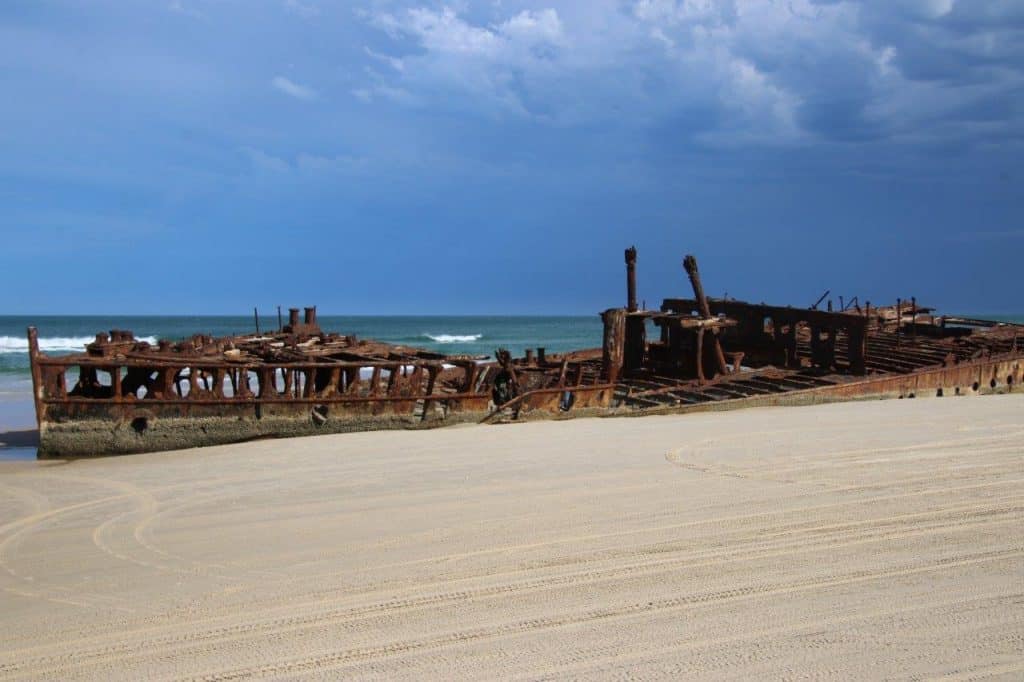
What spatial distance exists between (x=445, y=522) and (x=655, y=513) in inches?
60.1

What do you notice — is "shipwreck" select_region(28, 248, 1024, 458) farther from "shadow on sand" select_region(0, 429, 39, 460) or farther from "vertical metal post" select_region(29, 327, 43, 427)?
"shadow on sand" select_region(0, 429, 39, 460)

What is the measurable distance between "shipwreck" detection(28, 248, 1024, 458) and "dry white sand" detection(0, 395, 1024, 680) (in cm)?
303

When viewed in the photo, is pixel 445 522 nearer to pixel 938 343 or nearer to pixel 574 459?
pixel 574 459

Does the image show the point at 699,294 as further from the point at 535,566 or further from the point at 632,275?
the point at 535,566

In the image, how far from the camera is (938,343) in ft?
71.5

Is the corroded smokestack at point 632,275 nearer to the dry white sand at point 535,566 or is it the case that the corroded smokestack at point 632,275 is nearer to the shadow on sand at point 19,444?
the dry white sand at point 535,566

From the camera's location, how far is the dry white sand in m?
3.62

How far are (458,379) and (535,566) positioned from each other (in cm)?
1154

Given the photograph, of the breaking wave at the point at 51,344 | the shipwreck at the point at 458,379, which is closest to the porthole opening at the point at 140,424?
the shipwreck at the point at 458,379

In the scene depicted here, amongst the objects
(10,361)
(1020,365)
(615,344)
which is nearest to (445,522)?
(615,344)

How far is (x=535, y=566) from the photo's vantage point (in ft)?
15.8

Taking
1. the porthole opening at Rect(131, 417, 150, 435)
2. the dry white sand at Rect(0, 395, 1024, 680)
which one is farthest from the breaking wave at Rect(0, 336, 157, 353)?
the dry white sand at Rect(0, 395, 1024, 680)

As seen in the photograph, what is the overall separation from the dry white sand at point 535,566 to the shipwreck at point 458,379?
303 cm

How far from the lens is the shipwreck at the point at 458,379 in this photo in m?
11.7
